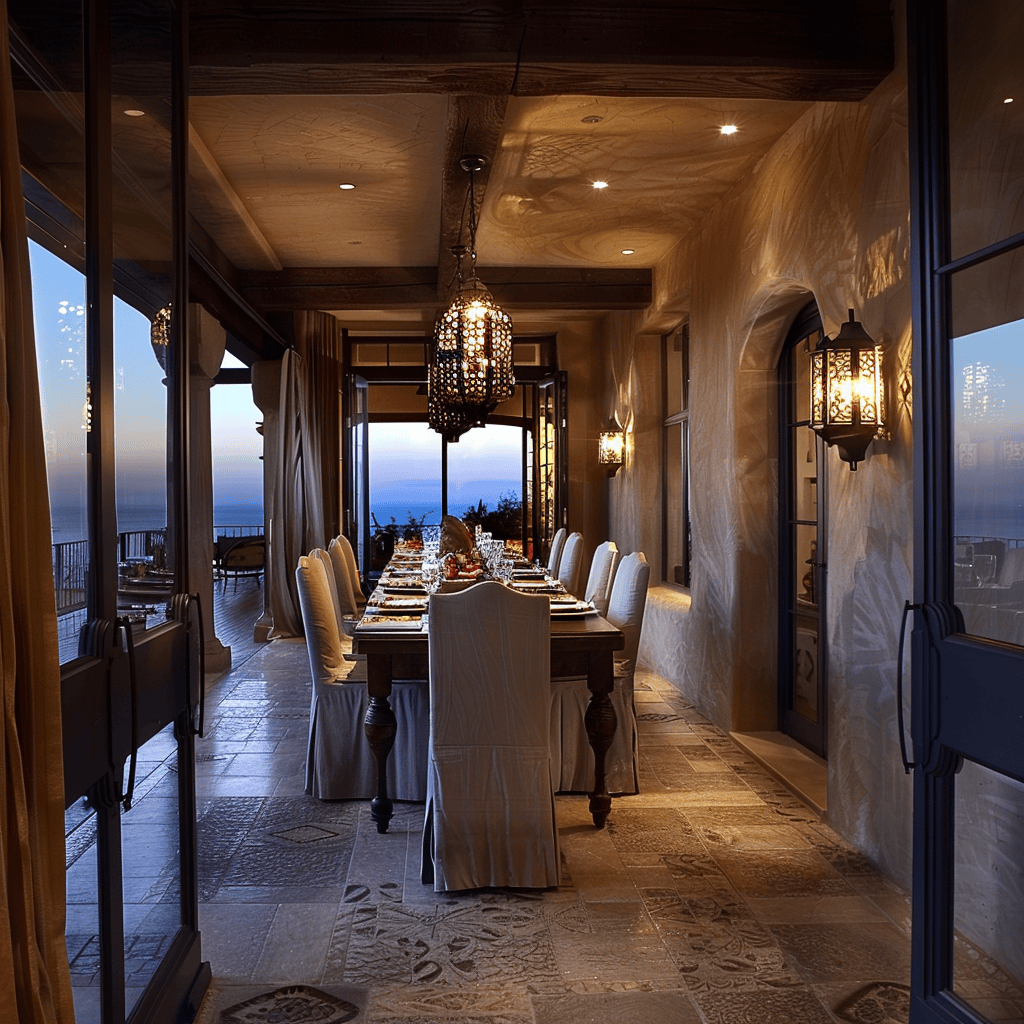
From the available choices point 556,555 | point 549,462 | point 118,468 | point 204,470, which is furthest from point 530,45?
point 549,462

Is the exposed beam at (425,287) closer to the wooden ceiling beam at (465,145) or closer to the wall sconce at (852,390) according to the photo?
the wooden ceiling beam at (465,145)

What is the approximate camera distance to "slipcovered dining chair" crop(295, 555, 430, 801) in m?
3.94

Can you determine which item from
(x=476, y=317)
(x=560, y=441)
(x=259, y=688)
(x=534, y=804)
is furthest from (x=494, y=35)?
(x=560, y=441)

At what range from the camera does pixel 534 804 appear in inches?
121

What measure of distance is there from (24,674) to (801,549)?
4.08 m

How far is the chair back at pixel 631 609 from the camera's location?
4.32m

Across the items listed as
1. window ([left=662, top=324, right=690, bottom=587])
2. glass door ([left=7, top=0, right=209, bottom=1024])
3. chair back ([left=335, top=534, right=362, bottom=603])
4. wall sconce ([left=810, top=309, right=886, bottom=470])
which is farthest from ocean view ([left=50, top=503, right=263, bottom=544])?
window ([left=662, top=324, right=690, bottom=587])

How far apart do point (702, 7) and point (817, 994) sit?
299 cm

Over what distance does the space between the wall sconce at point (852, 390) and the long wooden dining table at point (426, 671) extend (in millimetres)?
1124

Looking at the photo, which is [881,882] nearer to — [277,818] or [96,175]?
[277,818]

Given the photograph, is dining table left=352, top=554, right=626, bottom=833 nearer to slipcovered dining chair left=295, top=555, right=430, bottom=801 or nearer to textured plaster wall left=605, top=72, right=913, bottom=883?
slipcovered dining chair left=295, top=555, right=430, bottom=801

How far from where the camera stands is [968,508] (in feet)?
6.64

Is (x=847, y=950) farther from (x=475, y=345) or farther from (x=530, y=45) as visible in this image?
(x=475, y=345)

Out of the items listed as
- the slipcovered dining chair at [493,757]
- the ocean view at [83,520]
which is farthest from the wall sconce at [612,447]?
the ocean view at [83,520]
